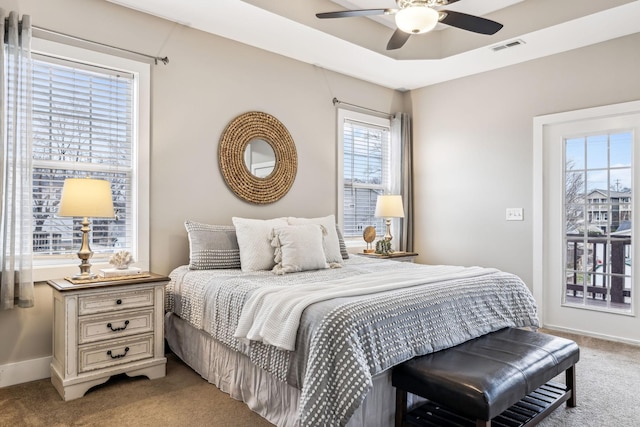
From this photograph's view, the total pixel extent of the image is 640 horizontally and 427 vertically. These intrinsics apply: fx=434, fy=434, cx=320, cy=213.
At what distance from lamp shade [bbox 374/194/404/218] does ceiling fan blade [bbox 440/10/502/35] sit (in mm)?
2142

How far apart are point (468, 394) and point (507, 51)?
133 inches

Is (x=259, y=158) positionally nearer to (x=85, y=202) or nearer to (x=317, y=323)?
(x=85, y=202)

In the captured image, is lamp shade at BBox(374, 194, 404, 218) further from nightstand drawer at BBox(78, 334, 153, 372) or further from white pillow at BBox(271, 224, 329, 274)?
nightstand drawer at BBox(78, 334, 153, 372)

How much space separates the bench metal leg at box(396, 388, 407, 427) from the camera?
2.10 metres

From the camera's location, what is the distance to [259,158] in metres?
4.01

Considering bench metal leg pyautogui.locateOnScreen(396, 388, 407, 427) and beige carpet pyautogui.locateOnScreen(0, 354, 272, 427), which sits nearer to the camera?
bench metal leg pyautogui.locateOnScreen(396, 388, 407, 427)

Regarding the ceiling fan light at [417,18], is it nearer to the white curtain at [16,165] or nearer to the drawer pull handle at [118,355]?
the white curtain at [16,165]

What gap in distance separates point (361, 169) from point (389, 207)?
2.11 ft

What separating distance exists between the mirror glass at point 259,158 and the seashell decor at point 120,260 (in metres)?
1.40

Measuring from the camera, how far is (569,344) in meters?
2.41

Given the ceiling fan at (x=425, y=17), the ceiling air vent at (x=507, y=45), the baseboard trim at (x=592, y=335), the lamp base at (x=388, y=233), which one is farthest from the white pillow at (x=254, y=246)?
the baseboard trim at (x=592, y=335)

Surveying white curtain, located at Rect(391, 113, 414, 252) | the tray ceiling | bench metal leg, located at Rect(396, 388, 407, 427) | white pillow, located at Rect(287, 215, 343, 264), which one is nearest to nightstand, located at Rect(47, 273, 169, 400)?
white pillow, located at Rect(287, 215, 343, 264)

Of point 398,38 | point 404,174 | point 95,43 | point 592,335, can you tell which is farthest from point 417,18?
point 592,335

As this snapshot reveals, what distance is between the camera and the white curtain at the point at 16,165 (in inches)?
102
